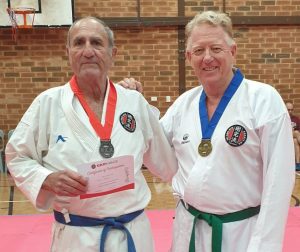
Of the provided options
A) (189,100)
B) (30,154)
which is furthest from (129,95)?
(30,154)

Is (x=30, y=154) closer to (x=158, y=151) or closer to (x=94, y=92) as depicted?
(x=94, y=92)

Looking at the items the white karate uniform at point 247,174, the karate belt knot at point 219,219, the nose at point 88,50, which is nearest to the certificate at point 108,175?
the white karate uniform at point 247,174

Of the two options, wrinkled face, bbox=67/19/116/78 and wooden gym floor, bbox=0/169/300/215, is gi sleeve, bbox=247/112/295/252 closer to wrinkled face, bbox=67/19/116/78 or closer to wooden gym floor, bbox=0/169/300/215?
wrinkled face, bbox=67/19/116/78

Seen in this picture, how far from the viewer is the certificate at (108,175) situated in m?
1.80

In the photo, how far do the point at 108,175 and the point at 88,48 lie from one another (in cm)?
63

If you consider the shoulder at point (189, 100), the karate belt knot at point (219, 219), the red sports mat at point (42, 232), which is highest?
the shoulder at point (189, 100)

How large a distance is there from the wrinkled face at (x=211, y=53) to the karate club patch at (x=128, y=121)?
16.5 inches

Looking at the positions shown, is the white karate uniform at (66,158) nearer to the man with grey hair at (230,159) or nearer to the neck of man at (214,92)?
the man with grey hair at (230,159)

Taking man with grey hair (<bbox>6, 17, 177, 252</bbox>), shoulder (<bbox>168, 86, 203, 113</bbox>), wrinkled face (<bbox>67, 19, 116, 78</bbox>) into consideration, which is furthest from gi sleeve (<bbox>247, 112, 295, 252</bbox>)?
wrinkled face (<bbox>67, 19, 116, 78</bbox>)

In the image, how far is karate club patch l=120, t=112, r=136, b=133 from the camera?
6.81 feet

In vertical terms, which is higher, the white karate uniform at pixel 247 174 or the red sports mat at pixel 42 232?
the white karate uniform at pixel 247 174

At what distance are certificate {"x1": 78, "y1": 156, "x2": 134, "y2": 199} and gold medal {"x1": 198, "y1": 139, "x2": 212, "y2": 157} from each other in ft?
1.14

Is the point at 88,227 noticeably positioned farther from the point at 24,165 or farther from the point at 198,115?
the point at 198,115

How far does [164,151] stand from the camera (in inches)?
91.1
